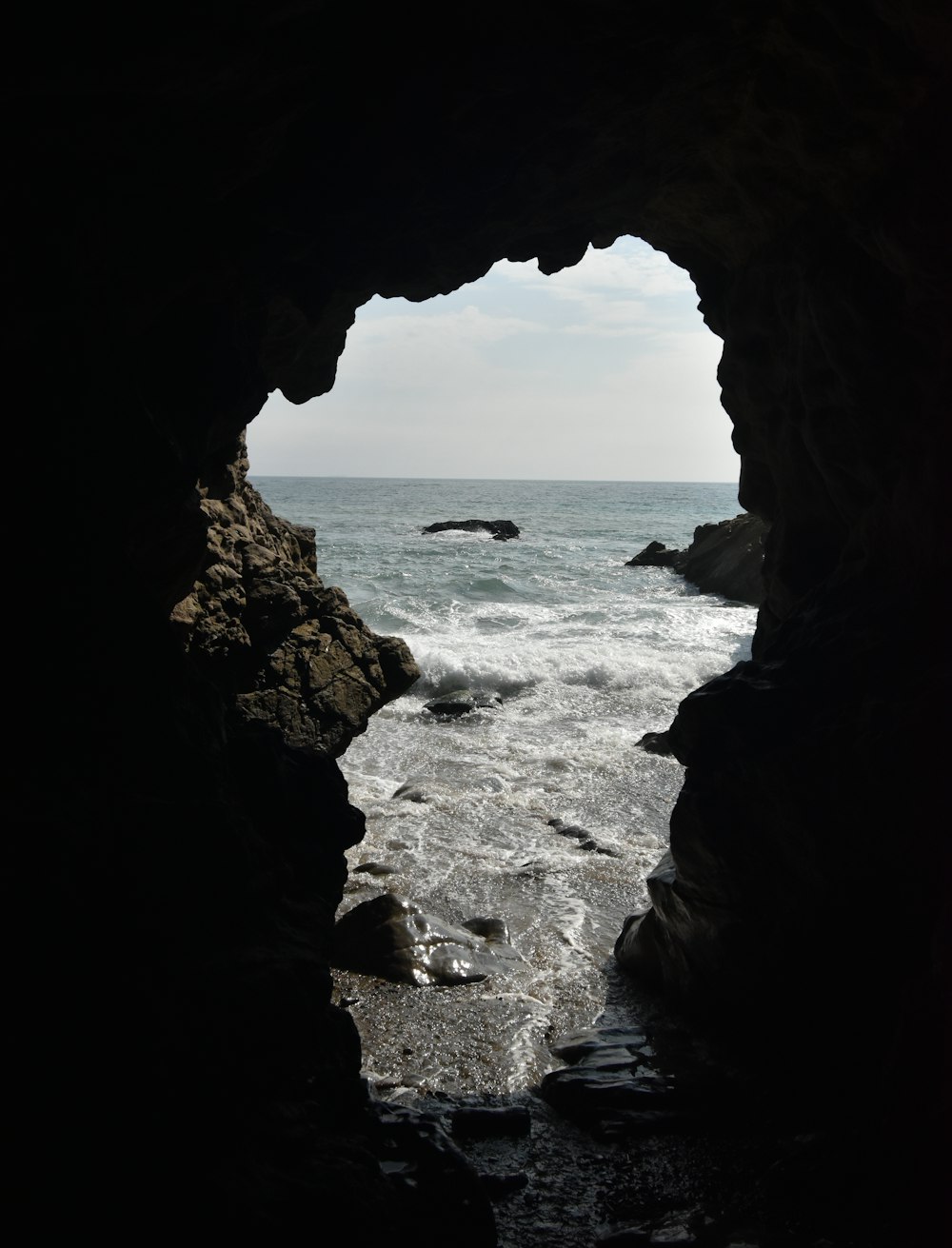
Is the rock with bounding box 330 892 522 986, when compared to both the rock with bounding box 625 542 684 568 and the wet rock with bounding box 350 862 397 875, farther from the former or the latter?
the rock with bounding box 625 542 684 568

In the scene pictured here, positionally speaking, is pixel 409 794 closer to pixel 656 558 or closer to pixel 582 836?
pixel 582 836

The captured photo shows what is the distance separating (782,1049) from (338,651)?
613 cm

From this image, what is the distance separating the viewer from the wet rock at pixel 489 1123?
4.98m

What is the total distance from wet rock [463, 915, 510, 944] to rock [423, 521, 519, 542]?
38.1 meters

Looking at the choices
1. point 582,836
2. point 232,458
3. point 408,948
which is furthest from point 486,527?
point 408,948

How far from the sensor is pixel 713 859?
20.2ft

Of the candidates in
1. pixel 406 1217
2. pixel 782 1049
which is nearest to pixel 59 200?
pixel 406 1217

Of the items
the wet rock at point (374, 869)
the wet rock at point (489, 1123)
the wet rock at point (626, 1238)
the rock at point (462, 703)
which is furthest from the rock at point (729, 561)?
the wet rock at point (626, 1238)

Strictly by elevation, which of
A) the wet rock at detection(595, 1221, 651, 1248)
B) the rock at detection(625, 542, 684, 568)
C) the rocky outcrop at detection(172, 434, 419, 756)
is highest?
the rock at detection(625, 542, 684, 568)

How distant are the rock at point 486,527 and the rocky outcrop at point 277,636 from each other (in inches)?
1389

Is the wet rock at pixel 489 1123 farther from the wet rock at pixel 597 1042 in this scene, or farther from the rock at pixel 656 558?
the rock at pixel 656 558

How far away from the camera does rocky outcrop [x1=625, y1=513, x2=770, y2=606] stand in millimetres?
28953

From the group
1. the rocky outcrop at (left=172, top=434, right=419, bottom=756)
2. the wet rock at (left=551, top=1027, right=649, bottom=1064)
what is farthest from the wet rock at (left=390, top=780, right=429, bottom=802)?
the wet rock at (left=551, top=1027, right=649, bottom=1064)

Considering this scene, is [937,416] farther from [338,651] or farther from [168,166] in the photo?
[338,651]
